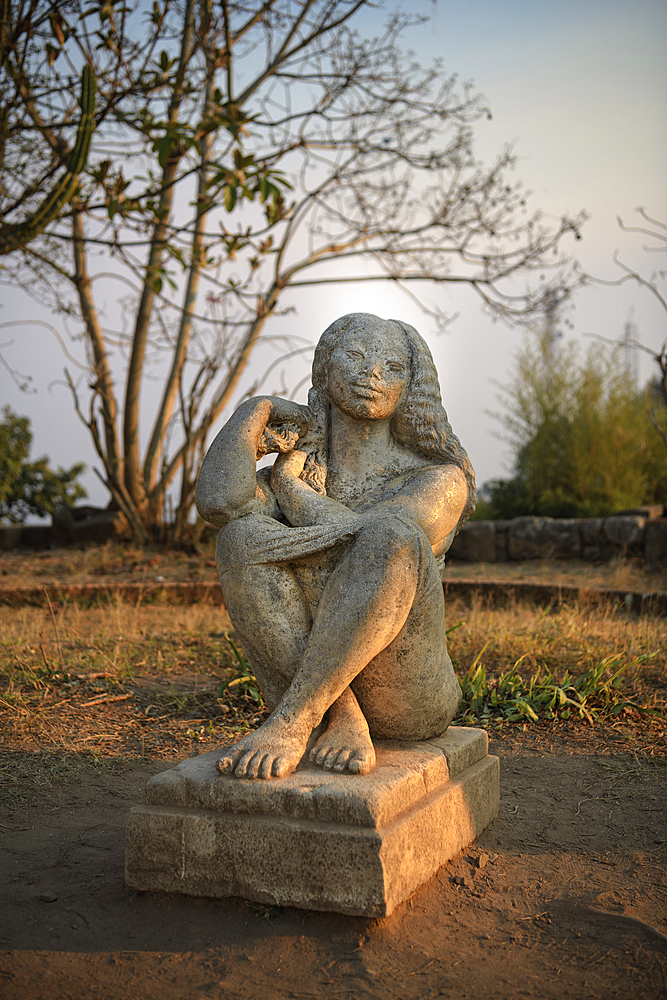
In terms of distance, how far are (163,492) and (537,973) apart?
8168mm

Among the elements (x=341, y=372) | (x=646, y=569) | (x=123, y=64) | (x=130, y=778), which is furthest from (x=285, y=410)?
(x=646, y=569)

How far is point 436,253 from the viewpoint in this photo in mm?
9641

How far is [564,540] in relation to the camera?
9812 millimetres

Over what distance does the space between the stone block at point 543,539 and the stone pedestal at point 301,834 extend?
24.9 ft

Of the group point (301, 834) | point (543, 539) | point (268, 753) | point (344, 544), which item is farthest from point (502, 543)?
point (301, 834)

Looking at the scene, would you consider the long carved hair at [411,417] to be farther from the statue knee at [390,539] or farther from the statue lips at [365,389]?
the statue knee at [390,539]

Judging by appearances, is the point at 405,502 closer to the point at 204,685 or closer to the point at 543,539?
the point at 204,685

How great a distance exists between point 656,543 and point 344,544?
7.53 m

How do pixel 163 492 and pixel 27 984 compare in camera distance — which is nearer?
pixel 27 984

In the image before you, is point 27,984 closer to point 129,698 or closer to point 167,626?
point 129,698

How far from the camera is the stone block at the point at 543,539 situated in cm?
979

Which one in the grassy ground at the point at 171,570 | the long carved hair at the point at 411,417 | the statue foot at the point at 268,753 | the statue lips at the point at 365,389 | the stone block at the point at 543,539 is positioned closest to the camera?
the statue foot at the point at 268,753

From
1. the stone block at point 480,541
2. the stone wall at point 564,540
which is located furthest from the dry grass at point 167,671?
the stone block at point 480,541

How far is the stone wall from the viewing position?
30.5ft
